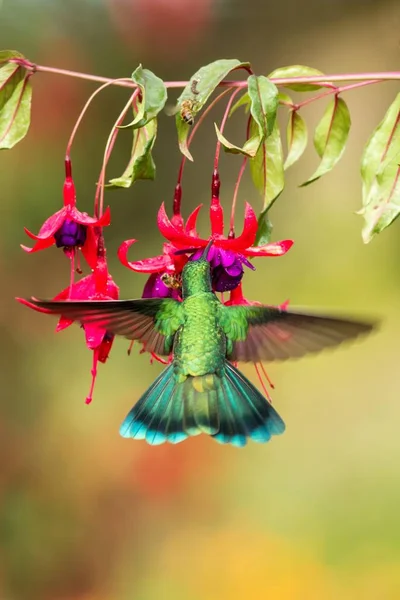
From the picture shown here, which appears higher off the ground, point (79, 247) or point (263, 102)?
point (263, 102)

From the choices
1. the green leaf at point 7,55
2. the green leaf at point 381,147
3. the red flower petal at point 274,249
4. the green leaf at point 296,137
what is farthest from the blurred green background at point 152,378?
the red flower petal at point 274,249

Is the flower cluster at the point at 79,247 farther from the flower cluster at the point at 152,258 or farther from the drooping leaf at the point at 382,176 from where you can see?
the drooping leaf at the point at 382,176

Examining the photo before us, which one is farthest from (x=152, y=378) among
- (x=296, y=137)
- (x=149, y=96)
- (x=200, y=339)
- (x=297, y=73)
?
(x=149, y=96)

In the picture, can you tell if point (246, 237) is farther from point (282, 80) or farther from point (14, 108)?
point (14, 108)

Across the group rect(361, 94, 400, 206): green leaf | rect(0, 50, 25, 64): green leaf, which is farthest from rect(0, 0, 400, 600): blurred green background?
rect(0, 50, 25, 64): green leaf

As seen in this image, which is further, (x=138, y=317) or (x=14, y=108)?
(x=14, y=108)

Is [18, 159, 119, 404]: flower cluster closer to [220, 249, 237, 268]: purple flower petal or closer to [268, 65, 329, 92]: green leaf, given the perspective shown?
[220, 249, 237, 268]: purple flower petal

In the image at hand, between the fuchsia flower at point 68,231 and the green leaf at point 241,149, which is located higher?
the green leaf at point 241,149

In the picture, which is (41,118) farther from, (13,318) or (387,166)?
(387,166)
